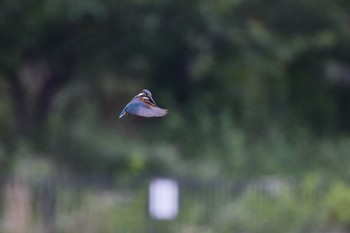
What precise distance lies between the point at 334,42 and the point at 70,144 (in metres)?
5.90

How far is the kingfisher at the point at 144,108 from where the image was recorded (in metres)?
4.02

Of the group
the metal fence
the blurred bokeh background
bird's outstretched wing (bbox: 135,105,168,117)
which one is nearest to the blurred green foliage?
the blurred bokeh background

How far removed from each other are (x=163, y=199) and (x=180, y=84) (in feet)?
27.1

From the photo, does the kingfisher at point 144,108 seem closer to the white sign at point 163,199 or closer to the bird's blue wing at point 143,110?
the bird's blue wing at point 143,110

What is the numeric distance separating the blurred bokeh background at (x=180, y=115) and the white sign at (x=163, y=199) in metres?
0.12

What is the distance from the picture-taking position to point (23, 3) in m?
15.5

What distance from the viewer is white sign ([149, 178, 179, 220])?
1362 cm

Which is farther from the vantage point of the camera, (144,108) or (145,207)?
(145,207)

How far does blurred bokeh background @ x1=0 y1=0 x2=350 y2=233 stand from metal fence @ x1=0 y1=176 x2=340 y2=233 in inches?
0.8

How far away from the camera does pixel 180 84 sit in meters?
21.8

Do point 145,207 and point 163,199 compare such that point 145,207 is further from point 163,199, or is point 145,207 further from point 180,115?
point 180,115

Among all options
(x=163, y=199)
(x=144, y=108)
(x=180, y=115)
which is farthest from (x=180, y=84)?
(x=144, y=108)

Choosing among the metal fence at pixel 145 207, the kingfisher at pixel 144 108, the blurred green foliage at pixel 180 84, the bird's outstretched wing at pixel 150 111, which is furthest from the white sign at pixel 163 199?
the bird's outstretched wing at pixel 150 111

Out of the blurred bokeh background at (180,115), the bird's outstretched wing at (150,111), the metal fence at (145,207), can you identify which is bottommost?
the bird's outstretched wing at (150,111)
